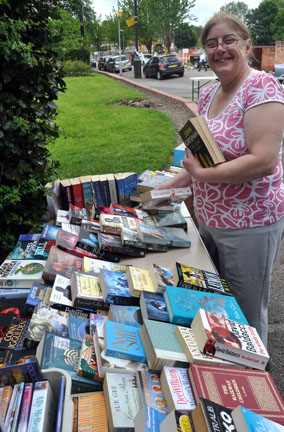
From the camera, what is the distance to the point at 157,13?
49.8 meters

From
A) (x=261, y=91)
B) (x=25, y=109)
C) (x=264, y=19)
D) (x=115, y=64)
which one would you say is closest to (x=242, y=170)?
(x=261, y=91)

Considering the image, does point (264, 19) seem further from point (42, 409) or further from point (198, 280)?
point (42, 409)

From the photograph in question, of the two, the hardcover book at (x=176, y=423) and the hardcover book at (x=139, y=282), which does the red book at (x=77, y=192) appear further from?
the hardcover book at (x=176, y=423)

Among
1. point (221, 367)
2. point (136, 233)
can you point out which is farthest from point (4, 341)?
point (136, 233)

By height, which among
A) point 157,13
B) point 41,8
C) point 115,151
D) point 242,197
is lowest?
point 115,151

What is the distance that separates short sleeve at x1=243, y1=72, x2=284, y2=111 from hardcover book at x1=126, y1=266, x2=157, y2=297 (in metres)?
0.90

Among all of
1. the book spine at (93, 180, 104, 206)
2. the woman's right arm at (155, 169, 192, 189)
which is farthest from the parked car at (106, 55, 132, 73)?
the woman's right arm at (155, 169, 192, 189)

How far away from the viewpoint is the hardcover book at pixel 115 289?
1653 millimetres

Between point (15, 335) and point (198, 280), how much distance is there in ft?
2.79

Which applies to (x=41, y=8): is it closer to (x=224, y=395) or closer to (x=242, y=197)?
(x=242, y=197)

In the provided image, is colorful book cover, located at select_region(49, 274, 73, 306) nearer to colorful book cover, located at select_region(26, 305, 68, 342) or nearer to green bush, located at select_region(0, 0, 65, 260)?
colorful book cover, located at select_region(26, 305, 68, 342)

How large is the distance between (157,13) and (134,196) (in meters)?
54.3

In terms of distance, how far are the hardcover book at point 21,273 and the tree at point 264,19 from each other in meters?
68.6

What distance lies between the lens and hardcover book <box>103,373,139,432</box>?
3.70 ft
